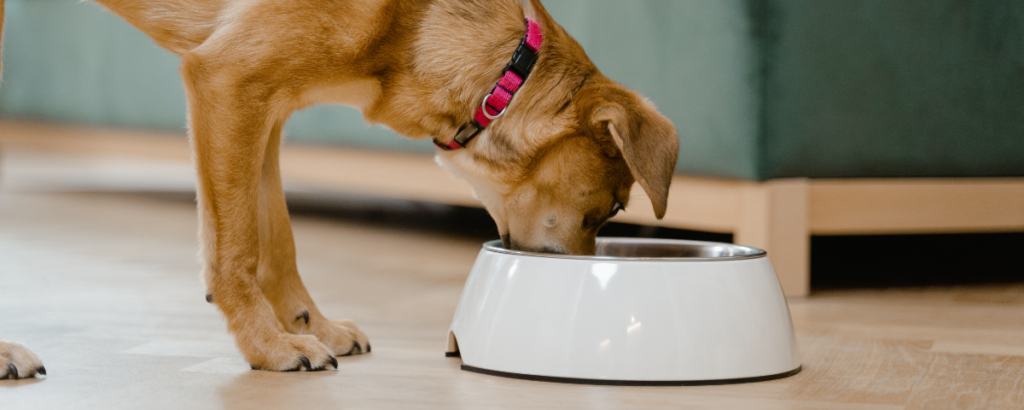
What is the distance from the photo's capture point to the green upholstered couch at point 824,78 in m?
2.51

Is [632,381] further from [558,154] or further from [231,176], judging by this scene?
[231,176]

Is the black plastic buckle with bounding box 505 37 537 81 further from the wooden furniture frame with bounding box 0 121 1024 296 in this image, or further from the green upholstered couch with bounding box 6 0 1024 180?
the green upholstered couch with bounding box 6 0 1024 180

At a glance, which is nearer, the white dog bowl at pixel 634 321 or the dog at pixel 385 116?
the white dog bowl at pixel 634 321

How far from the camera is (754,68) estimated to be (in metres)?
2.49

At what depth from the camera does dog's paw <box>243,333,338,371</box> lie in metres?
1.69

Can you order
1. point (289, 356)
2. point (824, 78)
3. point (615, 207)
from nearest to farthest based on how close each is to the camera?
point (289, 356) → point (615, 207) → point (824, 78)

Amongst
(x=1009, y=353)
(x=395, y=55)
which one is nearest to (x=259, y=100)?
(x=395, y=55)

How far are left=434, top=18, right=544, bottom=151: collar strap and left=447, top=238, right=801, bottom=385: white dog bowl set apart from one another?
402 mm

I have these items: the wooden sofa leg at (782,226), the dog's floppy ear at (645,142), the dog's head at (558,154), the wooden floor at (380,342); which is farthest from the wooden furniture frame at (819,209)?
the dog's floppy ear at (645,142)

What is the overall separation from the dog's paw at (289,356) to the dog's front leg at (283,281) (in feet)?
0.46

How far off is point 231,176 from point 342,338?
376 mm

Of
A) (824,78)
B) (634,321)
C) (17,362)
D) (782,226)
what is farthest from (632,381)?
(824,78)

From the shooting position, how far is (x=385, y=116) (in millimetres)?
2018

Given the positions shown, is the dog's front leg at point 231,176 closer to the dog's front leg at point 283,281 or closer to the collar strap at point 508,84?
the dog's front leg at point 283,281
